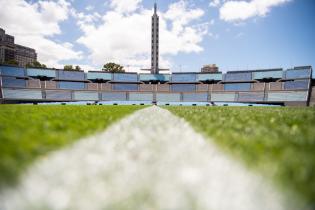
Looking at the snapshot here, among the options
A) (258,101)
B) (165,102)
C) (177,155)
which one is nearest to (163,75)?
(165,102)

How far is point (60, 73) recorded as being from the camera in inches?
2078

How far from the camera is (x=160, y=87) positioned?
56.0 meters

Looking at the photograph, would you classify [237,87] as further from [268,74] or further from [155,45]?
[155,45]

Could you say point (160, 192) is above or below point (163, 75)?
below

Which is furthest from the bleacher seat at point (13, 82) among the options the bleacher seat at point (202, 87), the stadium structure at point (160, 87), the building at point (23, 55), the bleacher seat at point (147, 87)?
the building at point (23, 55)

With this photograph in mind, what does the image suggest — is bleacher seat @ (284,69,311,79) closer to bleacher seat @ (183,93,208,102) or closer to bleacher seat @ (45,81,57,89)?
bleacher seat @ (183,93,208,102)

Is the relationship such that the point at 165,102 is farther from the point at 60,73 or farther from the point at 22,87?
the point at 22,87

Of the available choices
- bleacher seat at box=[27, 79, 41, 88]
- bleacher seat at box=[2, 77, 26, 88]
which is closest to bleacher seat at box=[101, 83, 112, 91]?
bleacher seat at box=[27, 79, 41, 88]

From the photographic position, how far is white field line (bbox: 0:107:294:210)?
980 mm

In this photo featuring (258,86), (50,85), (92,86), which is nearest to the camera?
(258,86)

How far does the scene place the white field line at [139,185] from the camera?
38.6 inches

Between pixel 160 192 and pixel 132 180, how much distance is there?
206 millimetres

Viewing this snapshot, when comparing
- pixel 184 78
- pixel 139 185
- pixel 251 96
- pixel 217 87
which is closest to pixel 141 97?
pixel 184 78

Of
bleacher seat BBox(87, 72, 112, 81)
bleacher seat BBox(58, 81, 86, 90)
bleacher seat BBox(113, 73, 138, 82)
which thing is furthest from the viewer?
bleacher seat BBox(113, 73, 138, 82)
